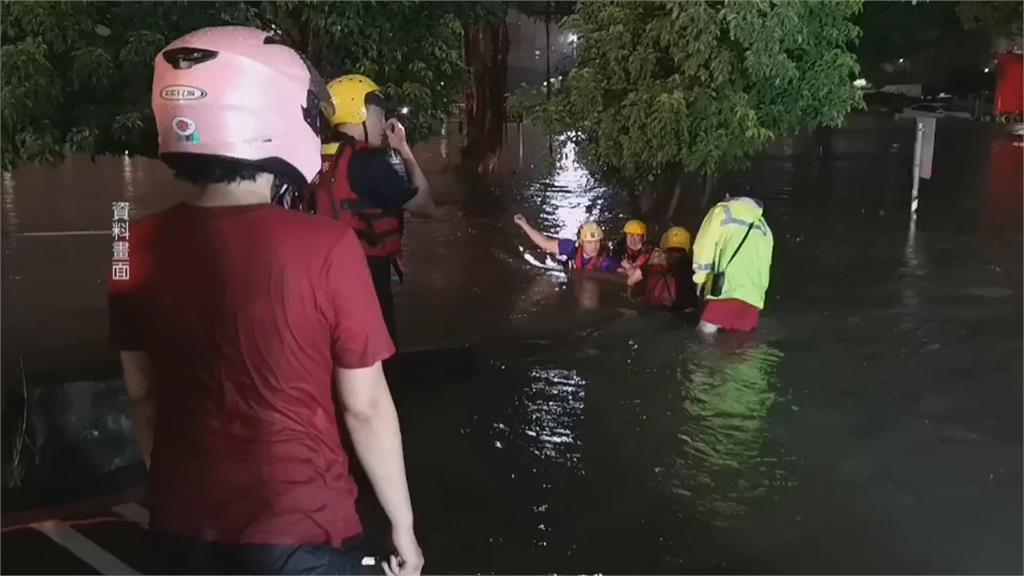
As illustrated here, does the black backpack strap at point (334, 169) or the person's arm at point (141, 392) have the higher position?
the black backpack strap at point (334, 169)

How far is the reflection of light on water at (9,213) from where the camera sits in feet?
37.6

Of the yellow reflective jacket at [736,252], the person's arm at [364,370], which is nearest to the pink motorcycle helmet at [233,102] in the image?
the person's arm at [364,370]

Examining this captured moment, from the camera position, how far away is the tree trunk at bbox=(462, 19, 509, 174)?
19.9 metres

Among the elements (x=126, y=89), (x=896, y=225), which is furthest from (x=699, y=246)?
(x=896, y=225)

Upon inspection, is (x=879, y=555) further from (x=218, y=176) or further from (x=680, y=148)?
(x=680, y=148)

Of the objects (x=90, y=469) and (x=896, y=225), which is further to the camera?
(x=896, y=225)

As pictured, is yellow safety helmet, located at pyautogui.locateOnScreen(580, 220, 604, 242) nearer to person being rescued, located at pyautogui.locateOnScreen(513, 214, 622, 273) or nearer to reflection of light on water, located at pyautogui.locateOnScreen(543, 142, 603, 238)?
person being rescued, located at pyautogui.locateOnScreen(513, 214, 622, 273)

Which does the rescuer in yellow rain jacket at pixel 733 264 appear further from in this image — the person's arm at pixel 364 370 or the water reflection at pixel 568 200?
the person's arm at pixel 364 370

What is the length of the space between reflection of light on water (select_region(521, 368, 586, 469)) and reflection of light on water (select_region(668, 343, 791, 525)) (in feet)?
1.91

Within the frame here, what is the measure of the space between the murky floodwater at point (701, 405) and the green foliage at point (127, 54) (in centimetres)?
147

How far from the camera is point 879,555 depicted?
13.5 ft

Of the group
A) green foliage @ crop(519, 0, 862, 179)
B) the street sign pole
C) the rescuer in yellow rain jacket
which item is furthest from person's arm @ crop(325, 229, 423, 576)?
the street sign pole

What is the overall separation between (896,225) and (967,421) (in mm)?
7503

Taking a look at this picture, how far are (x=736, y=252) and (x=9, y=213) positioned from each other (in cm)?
1019
